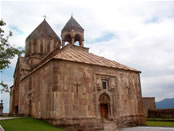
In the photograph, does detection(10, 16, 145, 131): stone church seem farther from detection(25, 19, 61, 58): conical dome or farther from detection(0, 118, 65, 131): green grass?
detection(25, 19, 61, 58): conical dome

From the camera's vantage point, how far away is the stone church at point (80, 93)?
614 inches

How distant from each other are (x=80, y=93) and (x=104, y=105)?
3.85m

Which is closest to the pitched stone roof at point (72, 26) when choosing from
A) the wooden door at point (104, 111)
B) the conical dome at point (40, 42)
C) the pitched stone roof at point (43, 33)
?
the conical dome at point (40, 42)

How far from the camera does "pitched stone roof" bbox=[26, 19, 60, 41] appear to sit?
3072cm

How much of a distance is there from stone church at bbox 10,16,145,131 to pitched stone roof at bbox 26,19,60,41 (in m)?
6.45

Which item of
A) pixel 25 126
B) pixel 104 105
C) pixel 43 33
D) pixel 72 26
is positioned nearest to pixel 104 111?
pixel 104 105

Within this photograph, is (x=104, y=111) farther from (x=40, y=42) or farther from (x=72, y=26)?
(x=40, y=42)

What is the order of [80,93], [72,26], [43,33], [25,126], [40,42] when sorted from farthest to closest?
1. [43,33]
2. [40,42]
3. [72,26]
4. [80,93]
5. [25,126]

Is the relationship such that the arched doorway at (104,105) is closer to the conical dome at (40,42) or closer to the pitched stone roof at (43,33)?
the conical dome at (40,42)

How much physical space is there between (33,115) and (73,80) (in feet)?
20.7

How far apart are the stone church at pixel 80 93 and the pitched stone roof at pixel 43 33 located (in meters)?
6.45

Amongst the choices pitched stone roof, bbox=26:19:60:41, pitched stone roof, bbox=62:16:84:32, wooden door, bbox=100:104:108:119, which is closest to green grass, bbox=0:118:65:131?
wooden door, bbox=100:104:108:119

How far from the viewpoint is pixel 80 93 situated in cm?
1692

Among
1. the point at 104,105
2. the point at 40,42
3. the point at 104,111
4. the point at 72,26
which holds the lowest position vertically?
the point at 104,111
